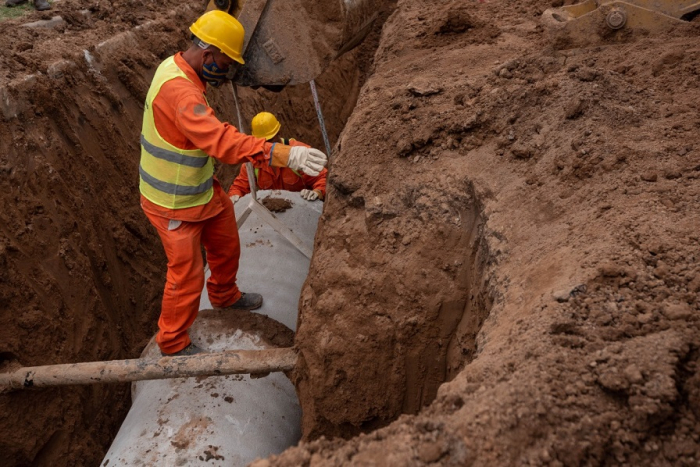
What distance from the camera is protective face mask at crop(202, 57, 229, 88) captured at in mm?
3574

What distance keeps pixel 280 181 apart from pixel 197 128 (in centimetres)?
238

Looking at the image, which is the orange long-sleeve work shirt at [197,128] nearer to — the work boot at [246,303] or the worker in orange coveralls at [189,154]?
the worker in orange coveralls at [189,154]

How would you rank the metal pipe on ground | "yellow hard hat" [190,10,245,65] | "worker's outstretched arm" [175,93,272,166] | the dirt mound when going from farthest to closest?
"yellow hard hat" [190,10,245,65], "worker's outstretched arm" [175,93,272,166], the metal pipe on ground, the dirt mound

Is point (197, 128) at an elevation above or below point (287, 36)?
below

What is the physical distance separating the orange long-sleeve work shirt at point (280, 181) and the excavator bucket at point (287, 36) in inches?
57.9

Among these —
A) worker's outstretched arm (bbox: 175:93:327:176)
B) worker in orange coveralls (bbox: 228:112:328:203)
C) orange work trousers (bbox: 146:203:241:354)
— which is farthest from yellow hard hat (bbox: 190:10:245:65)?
worker in orange coveralls (bbox: 228:112:328:203)

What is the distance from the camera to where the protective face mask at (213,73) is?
357 centimetres

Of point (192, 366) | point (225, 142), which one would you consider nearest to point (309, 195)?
point (225, 142)

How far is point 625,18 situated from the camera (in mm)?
3113

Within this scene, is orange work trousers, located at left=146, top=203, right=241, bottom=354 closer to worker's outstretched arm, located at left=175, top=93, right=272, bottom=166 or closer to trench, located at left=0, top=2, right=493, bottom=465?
worker's outstretched arm, located at left=175, top=93, right=272, bottom=166

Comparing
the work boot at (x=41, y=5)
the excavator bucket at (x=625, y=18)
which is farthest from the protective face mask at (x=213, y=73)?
the work boot at (x=41, y=5)

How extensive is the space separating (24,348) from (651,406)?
13.2 ft

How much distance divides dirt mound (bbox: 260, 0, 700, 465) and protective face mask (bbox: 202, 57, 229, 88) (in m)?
0.96

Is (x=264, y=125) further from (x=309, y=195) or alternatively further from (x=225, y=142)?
(x=225, y=142)
